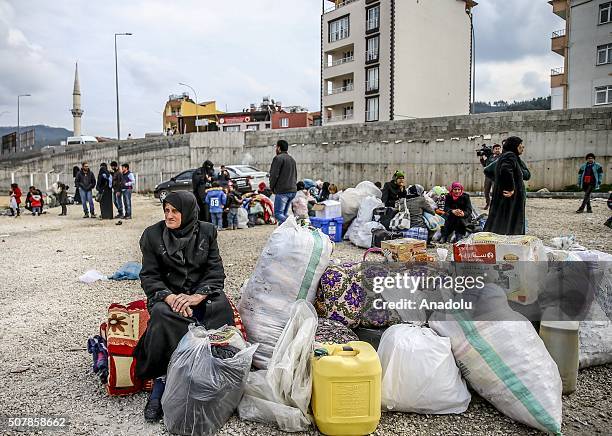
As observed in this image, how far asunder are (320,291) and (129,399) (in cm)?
Result: 142

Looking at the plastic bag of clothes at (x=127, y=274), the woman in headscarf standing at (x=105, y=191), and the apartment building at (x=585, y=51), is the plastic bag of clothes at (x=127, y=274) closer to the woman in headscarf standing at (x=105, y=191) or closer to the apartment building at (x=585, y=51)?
the woman in headscarf standing at (x=105, y=191)

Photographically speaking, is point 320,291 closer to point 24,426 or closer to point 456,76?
point 24,426

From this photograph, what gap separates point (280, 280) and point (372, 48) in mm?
33044

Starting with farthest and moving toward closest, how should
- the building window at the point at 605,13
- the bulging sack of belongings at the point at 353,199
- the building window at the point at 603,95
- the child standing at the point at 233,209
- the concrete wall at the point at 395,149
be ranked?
1. the building window at the point at 603,95
2. the building window at the point at 605,13
3. the concrete wall at the point at 395,149
4. the child standing at the point at 233,209
5. the bulging sack of belongings at the point at 353,199

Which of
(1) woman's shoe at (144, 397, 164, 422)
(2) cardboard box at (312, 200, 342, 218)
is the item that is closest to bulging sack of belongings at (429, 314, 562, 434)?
(1) woman's shoe at (144, 397, 164, 422)

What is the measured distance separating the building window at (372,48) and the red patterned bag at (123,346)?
32.7 metres

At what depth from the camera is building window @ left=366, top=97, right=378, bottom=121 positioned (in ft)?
110

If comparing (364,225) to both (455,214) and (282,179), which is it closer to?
(455,214)

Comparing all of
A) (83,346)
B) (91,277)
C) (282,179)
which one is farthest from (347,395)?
(282,179)

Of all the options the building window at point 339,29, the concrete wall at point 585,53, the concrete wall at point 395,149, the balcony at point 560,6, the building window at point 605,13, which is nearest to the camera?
the concrete wall at point 395,149

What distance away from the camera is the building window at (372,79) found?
33.3 meters

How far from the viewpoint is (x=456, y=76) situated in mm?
35969

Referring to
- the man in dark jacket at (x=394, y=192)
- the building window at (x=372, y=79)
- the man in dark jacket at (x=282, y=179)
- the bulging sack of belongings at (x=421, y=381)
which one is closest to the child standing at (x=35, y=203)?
the man in dark jacket at (x=282, y=179)

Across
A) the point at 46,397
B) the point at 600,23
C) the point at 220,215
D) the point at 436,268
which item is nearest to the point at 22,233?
the point at 220,215
